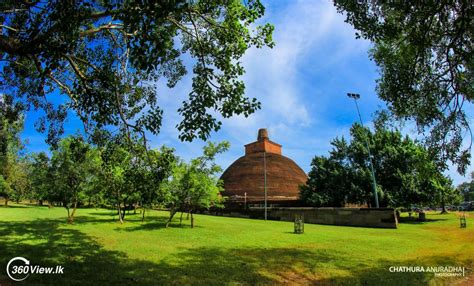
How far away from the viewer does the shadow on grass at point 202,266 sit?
6.31 m

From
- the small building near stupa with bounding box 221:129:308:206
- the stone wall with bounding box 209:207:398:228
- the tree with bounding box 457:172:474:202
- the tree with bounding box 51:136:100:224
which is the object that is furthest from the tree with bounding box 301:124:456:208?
the tree with bounding box 457:172:474:202

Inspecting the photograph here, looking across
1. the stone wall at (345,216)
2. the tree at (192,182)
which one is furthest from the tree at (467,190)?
the tree at (192,182)

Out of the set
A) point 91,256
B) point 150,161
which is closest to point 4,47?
point 150,161

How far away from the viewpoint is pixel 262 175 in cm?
5981

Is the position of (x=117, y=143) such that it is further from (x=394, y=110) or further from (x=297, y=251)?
(x=394, y=110)

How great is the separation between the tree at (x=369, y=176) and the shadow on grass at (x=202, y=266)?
20.9 meters

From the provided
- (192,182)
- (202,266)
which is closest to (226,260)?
(202,266)

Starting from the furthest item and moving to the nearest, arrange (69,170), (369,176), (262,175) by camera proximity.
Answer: (262,175)
(369,176)
(69,170)

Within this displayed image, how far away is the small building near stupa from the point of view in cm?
5647

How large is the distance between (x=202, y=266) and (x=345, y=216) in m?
18.3

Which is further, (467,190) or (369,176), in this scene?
(467,190)

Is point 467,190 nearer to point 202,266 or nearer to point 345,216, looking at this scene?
point 345,216

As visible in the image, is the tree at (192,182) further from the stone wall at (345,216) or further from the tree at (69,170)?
the stone wall at (345,216)

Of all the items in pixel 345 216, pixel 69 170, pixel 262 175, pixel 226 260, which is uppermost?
pixel 262 175
